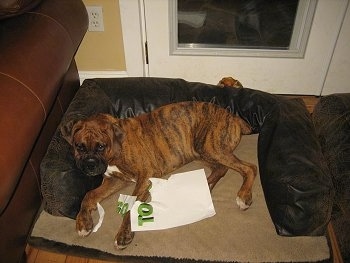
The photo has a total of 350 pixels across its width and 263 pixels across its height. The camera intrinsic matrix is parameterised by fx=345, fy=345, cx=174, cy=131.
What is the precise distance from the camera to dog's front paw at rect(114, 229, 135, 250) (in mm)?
1610

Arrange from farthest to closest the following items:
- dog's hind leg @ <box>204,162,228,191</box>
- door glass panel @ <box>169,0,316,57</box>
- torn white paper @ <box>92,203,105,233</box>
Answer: door glass panel @ <box>169,0,316,57</box>, dog's hind leg @ <box>204,162,228,191</box>, torn white paper @ <box>92,203,105,233</box>

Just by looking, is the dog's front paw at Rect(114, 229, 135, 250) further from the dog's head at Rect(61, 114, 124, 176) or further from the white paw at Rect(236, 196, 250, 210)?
the white paw at Rect(236, 196, 250, 210)

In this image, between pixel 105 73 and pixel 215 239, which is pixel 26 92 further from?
pixel 105 73

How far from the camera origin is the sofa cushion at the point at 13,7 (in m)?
1.50

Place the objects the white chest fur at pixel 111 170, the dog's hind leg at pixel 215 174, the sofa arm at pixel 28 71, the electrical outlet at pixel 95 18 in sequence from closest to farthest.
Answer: the sofa arm at pixel 28 71 → the white chest fur at pixel 111 170 → the dog's hind leg at pixel 215 174 → the electrical outlet at pixel 95 18

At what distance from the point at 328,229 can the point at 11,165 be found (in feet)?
5.09

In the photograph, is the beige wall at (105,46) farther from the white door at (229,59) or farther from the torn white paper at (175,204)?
the torn white paper at (175,204)

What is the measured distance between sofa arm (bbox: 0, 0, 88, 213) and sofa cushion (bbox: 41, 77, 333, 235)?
345mm

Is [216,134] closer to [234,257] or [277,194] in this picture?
[277,194]

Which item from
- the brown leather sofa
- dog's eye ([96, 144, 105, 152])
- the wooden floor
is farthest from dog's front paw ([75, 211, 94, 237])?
dog's eye ([96, 144, 105, 152])

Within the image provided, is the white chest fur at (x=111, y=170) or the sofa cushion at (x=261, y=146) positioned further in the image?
the white chest fur at (x=111, y=170)

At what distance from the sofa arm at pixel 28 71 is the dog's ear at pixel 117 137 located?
343mm

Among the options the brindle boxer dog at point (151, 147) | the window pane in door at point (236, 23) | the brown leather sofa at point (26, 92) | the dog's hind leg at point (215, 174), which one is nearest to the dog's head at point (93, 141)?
the brindle boxer dog at point (151, 147)

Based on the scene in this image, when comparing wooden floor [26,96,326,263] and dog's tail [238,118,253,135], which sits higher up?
dog's tail [238,118,253,135]
